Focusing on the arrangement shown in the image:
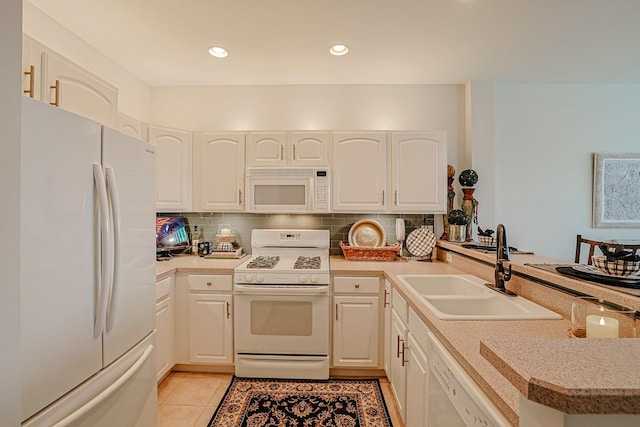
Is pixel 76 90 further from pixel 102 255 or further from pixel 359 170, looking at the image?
pixel 359 170

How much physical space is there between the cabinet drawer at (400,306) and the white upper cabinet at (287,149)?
4.24ft

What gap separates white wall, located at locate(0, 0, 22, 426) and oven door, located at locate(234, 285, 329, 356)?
5.17 feet

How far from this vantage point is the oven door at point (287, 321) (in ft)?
7.52

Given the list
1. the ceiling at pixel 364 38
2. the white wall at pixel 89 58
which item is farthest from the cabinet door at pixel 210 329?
the ceiling at pixel 364 38

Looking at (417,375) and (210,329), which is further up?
(417,375)

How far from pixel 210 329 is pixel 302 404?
91 cm

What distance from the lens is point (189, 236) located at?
120 inches

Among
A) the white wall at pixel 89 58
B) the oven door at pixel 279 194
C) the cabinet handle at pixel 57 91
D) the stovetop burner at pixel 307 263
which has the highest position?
the white wall at pixel 89 58

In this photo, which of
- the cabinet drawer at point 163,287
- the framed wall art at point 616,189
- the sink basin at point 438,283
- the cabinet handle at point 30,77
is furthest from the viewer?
the framed wall art at point 616,189

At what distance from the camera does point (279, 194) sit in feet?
8.86

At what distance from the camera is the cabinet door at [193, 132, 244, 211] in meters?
2.75

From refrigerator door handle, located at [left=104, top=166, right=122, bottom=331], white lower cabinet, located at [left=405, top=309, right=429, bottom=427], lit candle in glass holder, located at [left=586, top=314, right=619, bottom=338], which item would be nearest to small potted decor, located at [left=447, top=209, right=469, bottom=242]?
white lower cabinet, located at [left=405, top=309, right=429, bottom=427]

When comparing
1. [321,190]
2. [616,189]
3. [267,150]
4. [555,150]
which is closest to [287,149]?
[267,150]

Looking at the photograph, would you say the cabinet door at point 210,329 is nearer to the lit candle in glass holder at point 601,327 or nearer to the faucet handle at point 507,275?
the faucet handle at point 507,275
